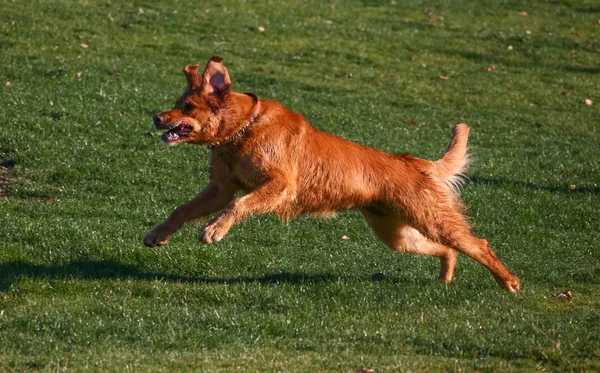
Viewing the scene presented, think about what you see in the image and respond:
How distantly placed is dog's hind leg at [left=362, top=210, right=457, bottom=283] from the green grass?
0.93ft

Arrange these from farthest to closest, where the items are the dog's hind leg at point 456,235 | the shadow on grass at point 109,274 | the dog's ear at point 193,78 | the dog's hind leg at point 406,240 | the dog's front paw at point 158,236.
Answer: the dog's hind leg at point 406,240 → the dog's hind leg at point 456,235 → the shadow on grass at point 109,274 → the dog's front paw at point 158,236 → the dog's ear at point 193,78

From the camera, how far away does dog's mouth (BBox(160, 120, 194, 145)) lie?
806 cm

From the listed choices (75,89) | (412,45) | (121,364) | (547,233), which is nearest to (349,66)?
(412,45)

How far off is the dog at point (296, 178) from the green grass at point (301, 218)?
53cm

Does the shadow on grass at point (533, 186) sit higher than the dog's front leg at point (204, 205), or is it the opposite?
the dog's front leg at point (204, 205)

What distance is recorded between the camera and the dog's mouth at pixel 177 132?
317 inches

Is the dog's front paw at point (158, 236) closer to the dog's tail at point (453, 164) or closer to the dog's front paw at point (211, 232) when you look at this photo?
the dog's front paw at point (211, 232)

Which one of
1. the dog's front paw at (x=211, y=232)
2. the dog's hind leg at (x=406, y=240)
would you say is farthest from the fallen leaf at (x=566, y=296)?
the dog's front paw at (x=211, y=232)

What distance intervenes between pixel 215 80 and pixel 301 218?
418 cm

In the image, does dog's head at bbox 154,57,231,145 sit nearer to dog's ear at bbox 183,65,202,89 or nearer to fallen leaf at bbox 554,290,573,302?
dog's ear at bbox 183,65,202,89

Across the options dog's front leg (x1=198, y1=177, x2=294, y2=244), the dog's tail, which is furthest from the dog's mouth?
the dog's tail

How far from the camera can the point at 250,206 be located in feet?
26.9

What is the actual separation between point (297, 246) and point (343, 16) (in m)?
14.2

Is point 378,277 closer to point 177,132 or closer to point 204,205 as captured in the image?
point 204,205
